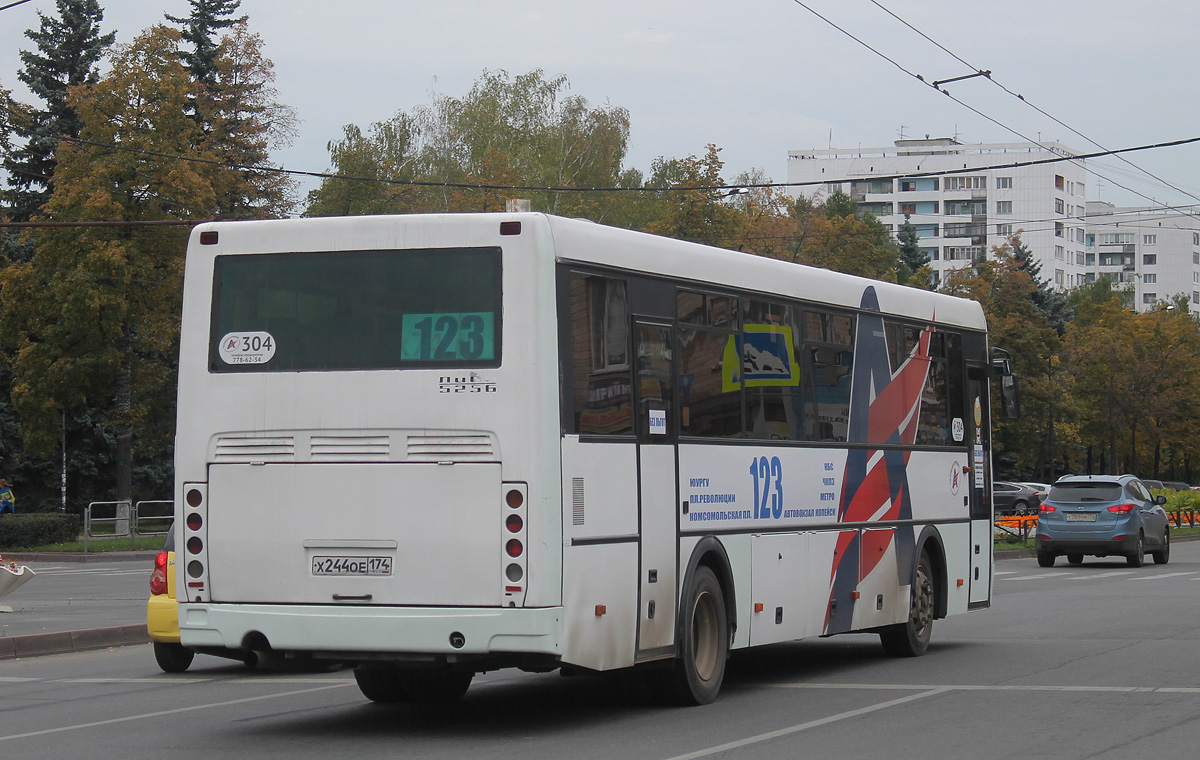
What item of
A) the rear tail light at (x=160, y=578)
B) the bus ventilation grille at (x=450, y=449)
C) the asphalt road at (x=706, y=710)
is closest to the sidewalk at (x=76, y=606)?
the asphalt road at (x=706, y=710)

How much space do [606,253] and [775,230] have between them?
6503 centimetres

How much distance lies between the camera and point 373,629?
9.15 m

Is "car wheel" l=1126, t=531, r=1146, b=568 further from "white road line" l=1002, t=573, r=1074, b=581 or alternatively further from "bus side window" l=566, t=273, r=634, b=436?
"bus side window" l=566, t=273, r=634, b=436

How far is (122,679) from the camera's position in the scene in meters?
13.5

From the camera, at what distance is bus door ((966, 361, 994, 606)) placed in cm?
1584

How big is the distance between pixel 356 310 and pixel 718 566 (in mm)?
3294

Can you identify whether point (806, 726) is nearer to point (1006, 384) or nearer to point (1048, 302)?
point (1006, 384)

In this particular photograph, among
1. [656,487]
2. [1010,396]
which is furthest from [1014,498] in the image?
[656,487]

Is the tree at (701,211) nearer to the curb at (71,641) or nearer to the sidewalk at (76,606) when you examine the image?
the sidewalk at (76,606)

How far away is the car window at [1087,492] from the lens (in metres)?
30.6

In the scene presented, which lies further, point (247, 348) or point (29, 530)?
point (29, 530)

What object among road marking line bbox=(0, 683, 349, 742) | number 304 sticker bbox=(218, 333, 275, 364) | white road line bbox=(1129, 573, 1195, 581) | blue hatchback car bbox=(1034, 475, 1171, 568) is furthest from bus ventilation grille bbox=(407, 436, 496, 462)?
blue hatchback car bbox=(1034, 475, 1171, 568)

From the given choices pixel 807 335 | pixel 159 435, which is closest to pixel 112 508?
pixel 159 435

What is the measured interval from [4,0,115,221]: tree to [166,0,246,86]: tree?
335 centimetres
